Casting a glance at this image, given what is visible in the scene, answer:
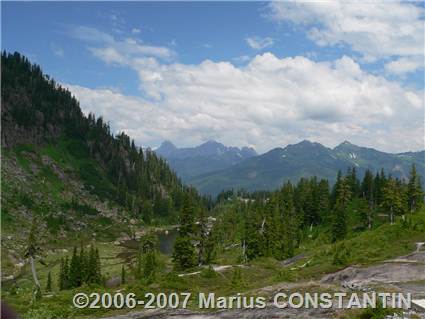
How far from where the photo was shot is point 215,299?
4319cm

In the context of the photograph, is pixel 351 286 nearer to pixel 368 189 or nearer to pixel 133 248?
pixel 368 189

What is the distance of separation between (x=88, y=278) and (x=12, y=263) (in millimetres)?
70744

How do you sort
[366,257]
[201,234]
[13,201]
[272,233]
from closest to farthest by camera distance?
[366,257]
[201,234]
[272,233]
[13,201]

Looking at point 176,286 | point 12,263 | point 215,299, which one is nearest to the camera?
point 215,299

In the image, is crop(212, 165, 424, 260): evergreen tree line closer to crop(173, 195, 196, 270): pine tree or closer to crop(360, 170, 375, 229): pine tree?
crop(360, 170, 375, 229): pine tree

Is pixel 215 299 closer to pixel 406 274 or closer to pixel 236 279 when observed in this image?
pixel 236 279

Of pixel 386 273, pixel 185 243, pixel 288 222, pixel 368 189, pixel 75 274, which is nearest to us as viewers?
pixel 386 273

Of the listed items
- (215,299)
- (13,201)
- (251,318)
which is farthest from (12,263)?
(251,318)

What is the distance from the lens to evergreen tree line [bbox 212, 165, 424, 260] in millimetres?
94312

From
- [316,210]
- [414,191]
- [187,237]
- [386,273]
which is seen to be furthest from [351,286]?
[316,210]

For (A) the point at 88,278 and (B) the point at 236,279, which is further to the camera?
(A) the point at 88,278

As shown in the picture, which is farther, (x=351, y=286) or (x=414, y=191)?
(x=414, y=191)

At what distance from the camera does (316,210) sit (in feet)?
428

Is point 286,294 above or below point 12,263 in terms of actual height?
above
